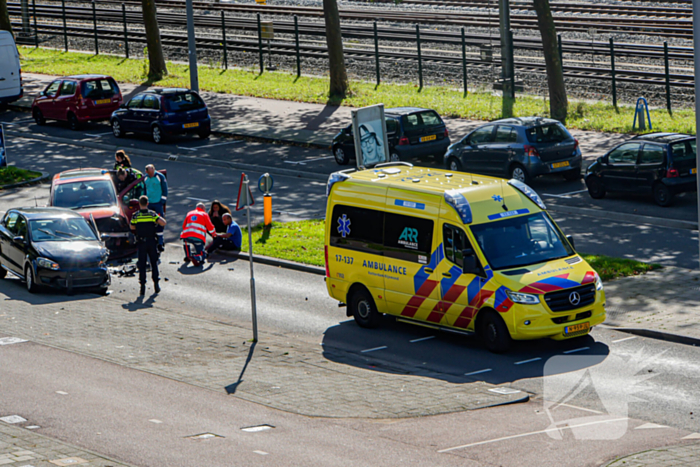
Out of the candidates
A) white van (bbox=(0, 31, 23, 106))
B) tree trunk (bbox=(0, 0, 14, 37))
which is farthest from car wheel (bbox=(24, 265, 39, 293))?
tree trunk (bbox=(0, 0, 14, 37))

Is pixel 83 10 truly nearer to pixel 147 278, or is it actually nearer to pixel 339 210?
pixel 147 278

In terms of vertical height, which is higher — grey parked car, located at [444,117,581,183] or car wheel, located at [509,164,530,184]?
grey parked car, located at [444,117,581,183]

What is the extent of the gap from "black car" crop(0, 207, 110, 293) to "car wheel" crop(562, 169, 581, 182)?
491 inches

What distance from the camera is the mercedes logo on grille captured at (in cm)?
1316

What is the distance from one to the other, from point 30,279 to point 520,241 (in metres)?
8.99

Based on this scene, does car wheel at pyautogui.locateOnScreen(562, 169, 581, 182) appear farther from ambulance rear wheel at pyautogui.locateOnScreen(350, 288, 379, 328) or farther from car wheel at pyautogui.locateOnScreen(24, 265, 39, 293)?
car wheel at pyautogui.locateOnScreen(24, 265, 39, 293)

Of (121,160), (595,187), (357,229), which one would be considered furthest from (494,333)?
(121,160)

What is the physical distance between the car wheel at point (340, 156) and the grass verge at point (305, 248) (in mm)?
6207

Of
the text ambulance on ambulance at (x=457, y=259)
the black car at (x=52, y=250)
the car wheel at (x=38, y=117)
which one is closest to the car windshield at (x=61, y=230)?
the black car at (x=52, y=250)

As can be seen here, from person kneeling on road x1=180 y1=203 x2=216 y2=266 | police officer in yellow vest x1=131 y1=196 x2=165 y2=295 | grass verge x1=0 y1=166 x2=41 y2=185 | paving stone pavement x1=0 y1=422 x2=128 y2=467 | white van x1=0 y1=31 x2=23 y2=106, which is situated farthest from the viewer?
white van x1=0 y1=31 x2=23 y2=106

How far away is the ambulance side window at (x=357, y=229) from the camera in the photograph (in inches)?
583

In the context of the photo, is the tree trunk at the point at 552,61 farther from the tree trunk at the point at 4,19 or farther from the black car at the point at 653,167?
the tree trunk at the point at 4,19

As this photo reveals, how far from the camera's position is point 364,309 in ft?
49.5

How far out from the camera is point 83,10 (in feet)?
192
